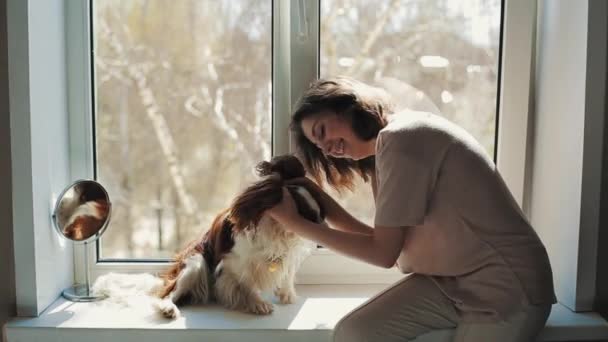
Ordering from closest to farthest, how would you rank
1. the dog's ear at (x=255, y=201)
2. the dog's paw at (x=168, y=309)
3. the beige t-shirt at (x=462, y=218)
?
1. the beige t-shirt at (x=462, y=218)
2. the dog's ear at (x=255, y=201)
3. the dog's paw at (x=168, y=309)

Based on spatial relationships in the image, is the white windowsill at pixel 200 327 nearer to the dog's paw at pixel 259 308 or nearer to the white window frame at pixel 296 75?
the dog's paw at pixel 259 308

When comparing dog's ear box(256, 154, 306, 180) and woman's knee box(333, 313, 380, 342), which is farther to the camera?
dog's ear box(256, 154, 306, 180)

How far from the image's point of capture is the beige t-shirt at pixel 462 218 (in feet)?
3.84

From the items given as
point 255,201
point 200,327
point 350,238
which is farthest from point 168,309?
point 350,238

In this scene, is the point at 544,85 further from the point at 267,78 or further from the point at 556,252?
the point at 267,78

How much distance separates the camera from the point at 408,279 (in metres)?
1.29

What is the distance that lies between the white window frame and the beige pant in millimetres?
491

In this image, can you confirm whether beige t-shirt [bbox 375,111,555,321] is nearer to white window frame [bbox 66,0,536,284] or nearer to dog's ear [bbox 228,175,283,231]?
dog's ear [bbox 228,175,283,231]

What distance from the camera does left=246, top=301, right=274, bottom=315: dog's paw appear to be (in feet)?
4.70

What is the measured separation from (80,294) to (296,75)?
0.78 m

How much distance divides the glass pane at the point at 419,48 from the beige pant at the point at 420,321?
0.41 meters

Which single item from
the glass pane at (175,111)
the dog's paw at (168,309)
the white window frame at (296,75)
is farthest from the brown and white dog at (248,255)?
the white window frame at (296,75)

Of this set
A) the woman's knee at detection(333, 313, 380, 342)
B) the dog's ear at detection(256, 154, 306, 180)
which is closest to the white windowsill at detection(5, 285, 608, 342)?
the woman's knee at detection(333, 313, 380, 342)

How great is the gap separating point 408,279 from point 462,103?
21.9 inches
